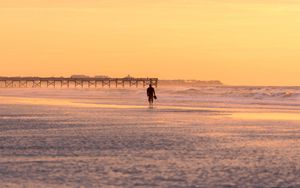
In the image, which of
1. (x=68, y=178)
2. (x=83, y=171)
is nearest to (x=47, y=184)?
(x=68, y=178)

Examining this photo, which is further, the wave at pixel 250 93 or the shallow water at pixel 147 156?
the wave at pixel 250 93

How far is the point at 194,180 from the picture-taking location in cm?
1390

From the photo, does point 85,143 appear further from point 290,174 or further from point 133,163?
point 290,174

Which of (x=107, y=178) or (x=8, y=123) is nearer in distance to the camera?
(x=107, y=178)

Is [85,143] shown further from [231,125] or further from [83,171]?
[231,125]

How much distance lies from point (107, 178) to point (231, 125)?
1718 centimetres

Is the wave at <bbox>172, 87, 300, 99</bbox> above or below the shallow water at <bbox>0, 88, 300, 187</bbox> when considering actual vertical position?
below

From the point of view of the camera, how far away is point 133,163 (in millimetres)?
Answer: 16328

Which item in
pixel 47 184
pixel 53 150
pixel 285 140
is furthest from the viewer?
pixel 285 140

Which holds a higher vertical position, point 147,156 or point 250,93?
point 147,156

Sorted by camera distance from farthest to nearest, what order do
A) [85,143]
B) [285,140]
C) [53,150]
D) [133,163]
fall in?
[285,140] < [85,143] < [53,150] < [133,163]

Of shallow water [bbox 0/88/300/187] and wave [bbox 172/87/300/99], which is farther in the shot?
wave [bbox 172/87/300/99]

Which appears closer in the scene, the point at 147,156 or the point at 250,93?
the point at 147,156

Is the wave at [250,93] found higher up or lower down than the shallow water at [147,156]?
lower down
